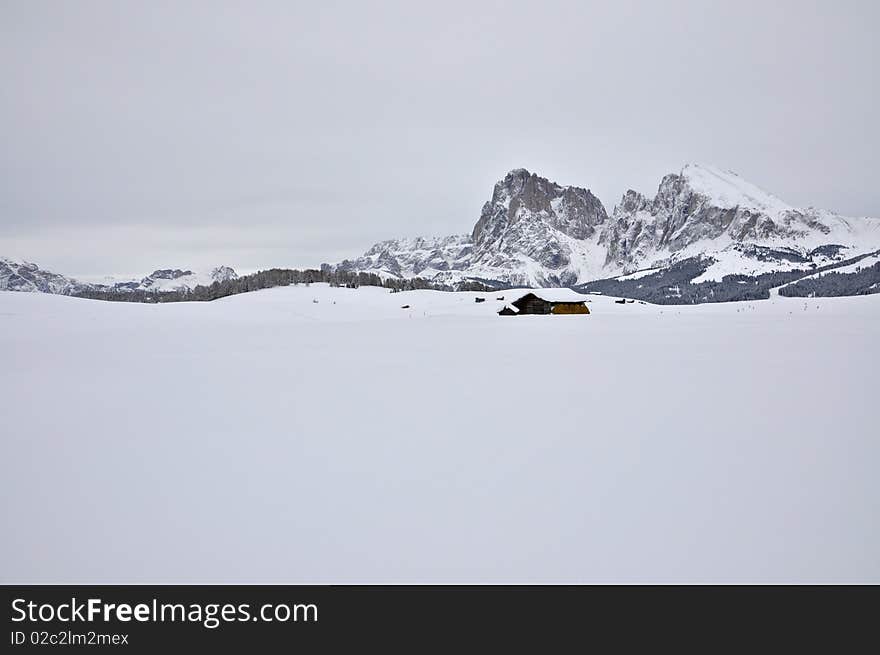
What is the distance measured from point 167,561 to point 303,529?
120cm

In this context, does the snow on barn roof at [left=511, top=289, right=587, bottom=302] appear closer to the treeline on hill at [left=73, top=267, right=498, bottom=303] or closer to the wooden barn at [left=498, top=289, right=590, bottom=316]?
the wooden barn at [left=498, top=289, right=590, bottom=316]

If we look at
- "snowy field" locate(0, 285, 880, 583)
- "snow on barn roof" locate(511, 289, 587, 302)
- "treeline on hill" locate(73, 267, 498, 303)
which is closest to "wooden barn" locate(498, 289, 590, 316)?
"snow on barn roof" locate(511, 289, 587, 302)

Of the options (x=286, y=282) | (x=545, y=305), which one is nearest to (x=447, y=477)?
(x=545, y=305)

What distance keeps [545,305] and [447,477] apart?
222ft

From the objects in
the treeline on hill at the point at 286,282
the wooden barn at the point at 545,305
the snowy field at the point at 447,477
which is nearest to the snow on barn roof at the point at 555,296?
the wooden barn at the point at 545,305

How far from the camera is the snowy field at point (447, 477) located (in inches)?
170

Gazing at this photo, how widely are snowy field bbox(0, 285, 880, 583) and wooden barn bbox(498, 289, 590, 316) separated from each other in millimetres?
58030

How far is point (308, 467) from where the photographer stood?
20.5 ft

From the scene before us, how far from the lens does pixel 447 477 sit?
5902 mm

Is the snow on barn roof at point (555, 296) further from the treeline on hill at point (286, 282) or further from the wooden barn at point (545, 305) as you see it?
the treeline on hill at point (286, 282)

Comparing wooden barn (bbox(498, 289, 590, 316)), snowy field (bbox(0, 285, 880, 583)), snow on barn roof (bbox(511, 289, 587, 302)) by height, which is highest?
snow on barn roof (bbox(511, 289, 587, 302))

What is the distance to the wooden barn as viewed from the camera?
69.9 metres

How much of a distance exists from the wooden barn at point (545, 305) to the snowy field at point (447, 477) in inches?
2285
